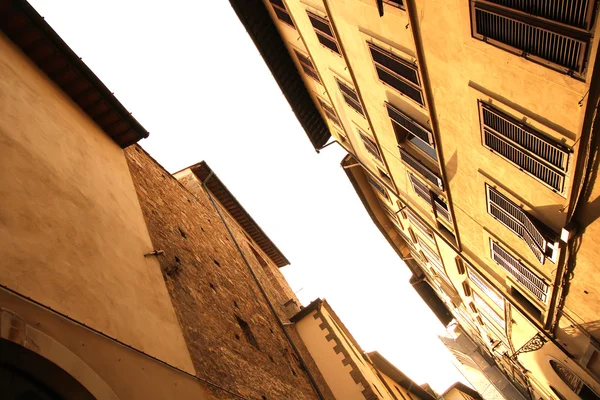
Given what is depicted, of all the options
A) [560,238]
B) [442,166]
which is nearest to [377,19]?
[442,166]

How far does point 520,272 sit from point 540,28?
546cm

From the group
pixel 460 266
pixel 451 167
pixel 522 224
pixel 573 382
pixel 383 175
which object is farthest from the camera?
pixel 383 175

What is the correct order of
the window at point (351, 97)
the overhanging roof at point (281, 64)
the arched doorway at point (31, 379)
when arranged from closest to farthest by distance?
the arched doorway at point (31, 379) < the window at point (351, 97) < the overhanging roof at point (281, 64)

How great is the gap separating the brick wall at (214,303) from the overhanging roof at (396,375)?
10.5 m

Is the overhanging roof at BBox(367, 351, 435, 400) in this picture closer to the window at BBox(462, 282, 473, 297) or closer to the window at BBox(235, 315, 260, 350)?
the window at BBox(462, 282, 473, 297)

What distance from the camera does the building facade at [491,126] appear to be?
4.34 metres

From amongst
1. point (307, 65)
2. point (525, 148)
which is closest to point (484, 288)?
point (525, 148)

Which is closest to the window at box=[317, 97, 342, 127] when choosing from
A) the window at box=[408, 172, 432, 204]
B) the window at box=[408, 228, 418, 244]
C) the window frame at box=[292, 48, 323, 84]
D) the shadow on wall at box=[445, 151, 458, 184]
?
the window frame at box=[292, 48, 323, 84]

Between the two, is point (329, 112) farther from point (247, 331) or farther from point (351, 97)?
point (247, 331)

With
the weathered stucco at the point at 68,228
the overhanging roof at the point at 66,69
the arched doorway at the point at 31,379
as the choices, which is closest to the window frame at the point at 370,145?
the overhanging roof at the point at 66,69

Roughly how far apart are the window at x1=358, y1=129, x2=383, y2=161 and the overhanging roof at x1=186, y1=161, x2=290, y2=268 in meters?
9.89

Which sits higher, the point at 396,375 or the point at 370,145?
the point at 370,145

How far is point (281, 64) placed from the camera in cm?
1362

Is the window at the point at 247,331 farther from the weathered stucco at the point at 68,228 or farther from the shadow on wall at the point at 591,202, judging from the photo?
the shadow on wall at the point at 591,202
